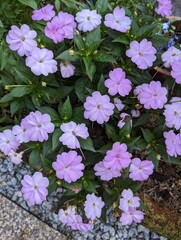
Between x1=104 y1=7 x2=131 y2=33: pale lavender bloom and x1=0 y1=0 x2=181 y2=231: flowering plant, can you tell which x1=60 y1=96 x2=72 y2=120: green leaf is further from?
x1=104 y1=7 x2=131 y2=33: pale lavender bloom

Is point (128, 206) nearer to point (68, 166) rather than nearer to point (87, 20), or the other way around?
point (68, 166)

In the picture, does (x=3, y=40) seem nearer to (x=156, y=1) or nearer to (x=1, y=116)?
(x=1, y=116)

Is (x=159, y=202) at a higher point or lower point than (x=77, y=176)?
lower

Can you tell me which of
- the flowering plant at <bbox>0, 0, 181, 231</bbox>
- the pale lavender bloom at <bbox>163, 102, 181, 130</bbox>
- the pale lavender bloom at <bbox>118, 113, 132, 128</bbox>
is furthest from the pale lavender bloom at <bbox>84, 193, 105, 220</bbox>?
the pale lavender bloom at <bbox>163, 102, 181, 130</bbox>

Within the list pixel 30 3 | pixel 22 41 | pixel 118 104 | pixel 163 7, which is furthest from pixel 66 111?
pixel 163 7

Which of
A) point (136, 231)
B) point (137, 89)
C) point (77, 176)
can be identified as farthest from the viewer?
point (136, 231)

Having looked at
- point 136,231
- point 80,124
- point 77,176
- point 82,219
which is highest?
point 80,124

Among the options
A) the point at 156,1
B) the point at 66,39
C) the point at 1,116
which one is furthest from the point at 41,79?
the point at 156,1

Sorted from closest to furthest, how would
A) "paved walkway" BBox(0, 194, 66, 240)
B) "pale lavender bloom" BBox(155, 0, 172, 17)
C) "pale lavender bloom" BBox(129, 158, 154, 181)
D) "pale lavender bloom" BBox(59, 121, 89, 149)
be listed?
"pale lavender bloom" BBox(59, 121, 89, 149) < "pale lavender bloom" BBox(129, 158, 154, 181) < "pale lavender bloom" BBox(155, 0, 172, 17) < "paved walkway" BBox(0, 194, 66, 240)
